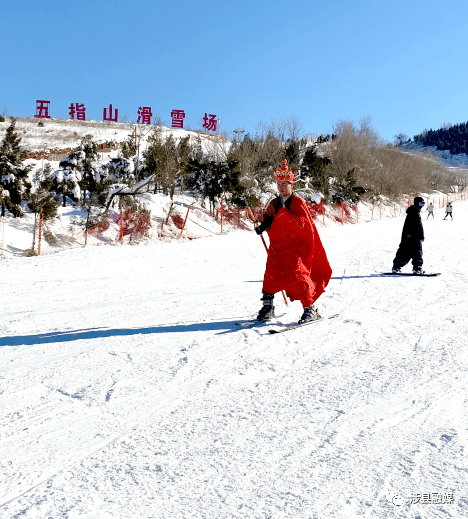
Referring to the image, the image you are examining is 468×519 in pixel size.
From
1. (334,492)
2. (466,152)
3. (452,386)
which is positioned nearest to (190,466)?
(334,492)

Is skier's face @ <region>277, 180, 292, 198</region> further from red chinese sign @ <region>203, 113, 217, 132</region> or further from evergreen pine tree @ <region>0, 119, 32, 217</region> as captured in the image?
red chinese sign @ <region>203, 113, 217, 132</region>

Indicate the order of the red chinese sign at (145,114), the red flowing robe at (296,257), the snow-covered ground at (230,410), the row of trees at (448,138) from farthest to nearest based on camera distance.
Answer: the row of trees at (448,138) → the red chinese sign at (145,114) → the red flowing robe at (296,257) → the snow-covered ground at (230,410)

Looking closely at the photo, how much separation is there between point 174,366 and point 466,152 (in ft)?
598

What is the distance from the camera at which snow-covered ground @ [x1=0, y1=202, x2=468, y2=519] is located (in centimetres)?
201

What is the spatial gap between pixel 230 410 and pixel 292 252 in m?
2.38

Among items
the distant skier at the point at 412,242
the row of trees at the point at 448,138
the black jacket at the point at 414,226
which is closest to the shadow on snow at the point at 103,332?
the distant skier at the point at 412,242

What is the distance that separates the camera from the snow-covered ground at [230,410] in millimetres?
2006

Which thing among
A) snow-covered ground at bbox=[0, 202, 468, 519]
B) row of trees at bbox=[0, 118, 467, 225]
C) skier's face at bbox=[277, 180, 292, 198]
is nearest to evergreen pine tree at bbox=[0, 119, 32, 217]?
row of trees at bbox=[0, 118, 467, 225]

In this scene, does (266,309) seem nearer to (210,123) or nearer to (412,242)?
(412,242)

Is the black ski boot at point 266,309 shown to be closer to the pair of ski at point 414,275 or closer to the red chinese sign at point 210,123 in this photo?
the pair of ski at point 414,275

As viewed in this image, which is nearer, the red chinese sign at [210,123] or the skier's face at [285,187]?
the skier's face at [285,187]

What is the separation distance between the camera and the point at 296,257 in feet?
16.0

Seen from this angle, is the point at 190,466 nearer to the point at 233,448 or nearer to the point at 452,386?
the point at 233,448

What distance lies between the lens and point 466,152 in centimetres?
16100
